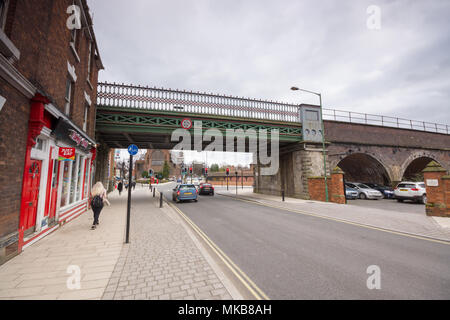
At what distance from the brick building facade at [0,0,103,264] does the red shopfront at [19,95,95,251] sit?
0.06ft

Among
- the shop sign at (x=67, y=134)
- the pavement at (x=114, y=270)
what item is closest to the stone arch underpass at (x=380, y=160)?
the pavement at (x=114, y=270)

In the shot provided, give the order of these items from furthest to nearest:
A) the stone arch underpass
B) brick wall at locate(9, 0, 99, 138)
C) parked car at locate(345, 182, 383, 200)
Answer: the stone arch underpass < parked car at locate(345, 182, 383, 200) < brick wall at locate(9, 0, 99, 138)

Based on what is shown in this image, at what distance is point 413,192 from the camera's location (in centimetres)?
1448

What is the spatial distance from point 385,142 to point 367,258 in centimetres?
2179

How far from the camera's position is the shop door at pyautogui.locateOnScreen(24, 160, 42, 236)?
5.18m

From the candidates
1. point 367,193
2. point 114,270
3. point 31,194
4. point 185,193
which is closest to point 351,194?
point 367,193

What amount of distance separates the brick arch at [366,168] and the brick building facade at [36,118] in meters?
19.1

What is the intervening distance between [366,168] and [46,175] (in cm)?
2705

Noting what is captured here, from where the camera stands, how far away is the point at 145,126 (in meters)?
13.5

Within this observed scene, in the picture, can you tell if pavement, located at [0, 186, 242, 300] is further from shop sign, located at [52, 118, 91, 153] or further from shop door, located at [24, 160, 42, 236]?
shop sign, located at [52, 118, 91, 153]

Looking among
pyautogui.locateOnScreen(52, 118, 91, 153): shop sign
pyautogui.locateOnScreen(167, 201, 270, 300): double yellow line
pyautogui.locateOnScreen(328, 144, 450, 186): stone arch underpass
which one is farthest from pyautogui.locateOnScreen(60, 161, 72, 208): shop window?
pyautogui.locateOnScreen(328, 144, 450, 186): stone arch underpass

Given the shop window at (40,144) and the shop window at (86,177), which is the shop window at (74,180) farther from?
the shop window at (40,144)

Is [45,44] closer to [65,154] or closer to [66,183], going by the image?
[65,154]

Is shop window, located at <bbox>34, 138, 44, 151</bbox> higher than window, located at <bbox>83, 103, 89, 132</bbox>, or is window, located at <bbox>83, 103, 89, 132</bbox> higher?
window, located at <bbox>83, 103, 89, 132</bbox>
